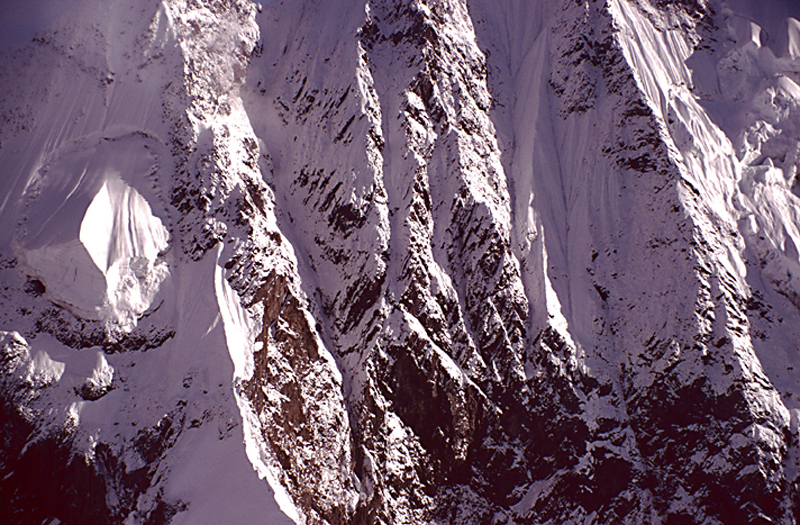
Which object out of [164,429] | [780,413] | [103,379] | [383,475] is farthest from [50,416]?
[780,413]

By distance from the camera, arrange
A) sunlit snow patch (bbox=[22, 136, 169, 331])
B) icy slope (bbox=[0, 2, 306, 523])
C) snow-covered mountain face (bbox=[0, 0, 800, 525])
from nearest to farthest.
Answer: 1. icy slope (bbox=[0, 2, 306, 523])
2. snow-covered mountain face (bbox=[0, 0, 800, 525])
3. sunlit snow patch (bbox=[22, 136, 169, 331])

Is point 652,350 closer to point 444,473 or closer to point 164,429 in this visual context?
point 444,473

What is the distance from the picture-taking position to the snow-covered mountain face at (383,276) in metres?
32.0

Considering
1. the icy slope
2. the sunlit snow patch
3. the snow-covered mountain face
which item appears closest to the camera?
the icy slope

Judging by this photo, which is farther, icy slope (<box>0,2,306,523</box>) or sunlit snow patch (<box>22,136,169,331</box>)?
sunlit snow patch (<box>22,136,169,331</box>)

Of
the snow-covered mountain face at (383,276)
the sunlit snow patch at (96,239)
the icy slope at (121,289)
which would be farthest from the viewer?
the sunlit snow patch at (96,239)

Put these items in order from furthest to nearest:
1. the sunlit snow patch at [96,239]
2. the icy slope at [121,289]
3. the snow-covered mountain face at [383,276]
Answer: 1. the sunlit snow patch at [96,239]
2. the snow-covered mountain face at [383,276]
3. the icy slope at [121,289]

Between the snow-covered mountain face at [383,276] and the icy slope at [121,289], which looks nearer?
the icy slope at [121,289]

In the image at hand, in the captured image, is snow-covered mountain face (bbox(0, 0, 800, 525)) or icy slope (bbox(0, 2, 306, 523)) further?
snow-covered mountain face (bbox(0, 0, 800, 525))

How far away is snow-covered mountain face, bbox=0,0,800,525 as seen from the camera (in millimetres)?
32000

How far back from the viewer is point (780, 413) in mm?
35594

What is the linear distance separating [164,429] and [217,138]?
1710 cm

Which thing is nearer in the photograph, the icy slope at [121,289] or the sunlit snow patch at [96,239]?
the icy slope at [121,289]

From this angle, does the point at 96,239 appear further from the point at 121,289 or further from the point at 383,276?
the point at 383,276
